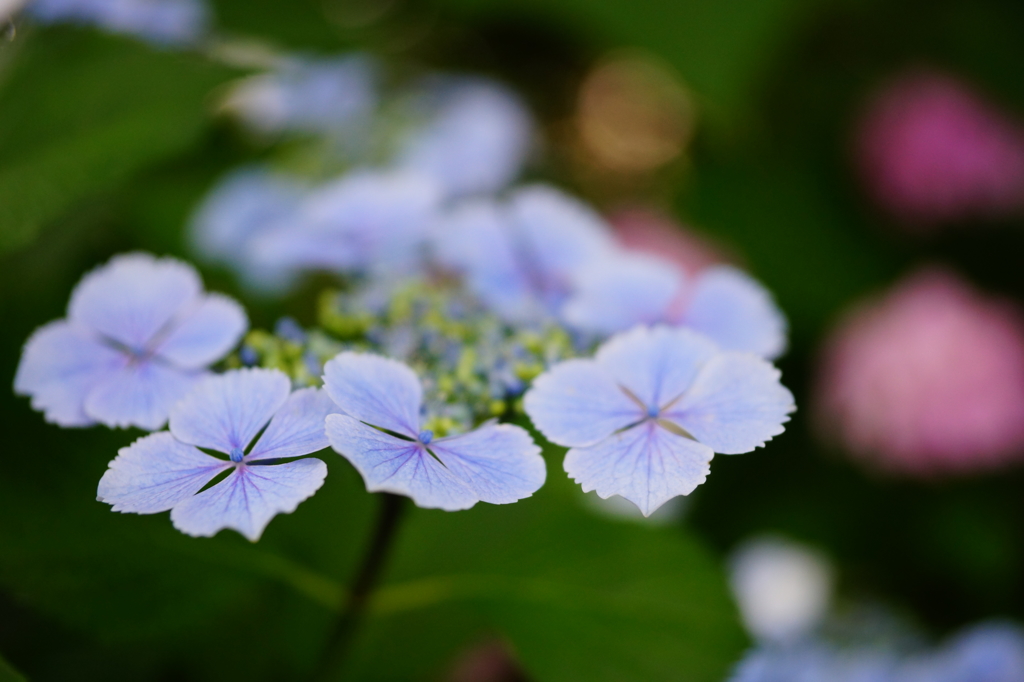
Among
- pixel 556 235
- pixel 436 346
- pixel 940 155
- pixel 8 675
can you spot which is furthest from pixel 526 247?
pixel 940 155

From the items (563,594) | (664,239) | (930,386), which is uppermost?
(664,239)

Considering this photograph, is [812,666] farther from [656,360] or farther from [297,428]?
[297,428]

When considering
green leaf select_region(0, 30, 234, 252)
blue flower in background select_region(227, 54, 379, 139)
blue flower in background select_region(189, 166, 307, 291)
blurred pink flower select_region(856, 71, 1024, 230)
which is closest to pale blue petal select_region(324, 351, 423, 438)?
green leaf select_region(0, 30, 234, 252)

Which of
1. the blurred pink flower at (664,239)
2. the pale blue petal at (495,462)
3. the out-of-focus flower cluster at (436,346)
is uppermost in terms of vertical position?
the blurred pink flower at (664,239)

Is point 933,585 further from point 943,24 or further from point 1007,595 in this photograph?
point 943,24

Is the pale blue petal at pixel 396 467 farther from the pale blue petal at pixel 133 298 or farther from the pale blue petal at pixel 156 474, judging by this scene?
the pale blue petal at pixel 133 298

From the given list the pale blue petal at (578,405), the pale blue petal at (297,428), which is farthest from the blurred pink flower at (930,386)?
the pale blue petal at (297,428)
